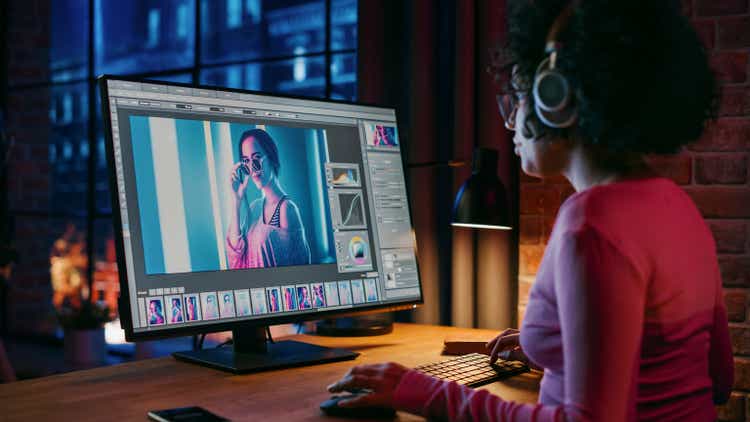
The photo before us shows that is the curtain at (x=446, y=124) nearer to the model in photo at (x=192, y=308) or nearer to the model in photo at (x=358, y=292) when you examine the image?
the model in photo at (x=358, y=292)

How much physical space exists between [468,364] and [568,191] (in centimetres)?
66

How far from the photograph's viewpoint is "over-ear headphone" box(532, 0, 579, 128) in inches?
37.4

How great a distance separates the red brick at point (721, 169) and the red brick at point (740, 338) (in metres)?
0.33

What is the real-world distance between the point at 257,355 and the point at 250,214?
272 millimetres

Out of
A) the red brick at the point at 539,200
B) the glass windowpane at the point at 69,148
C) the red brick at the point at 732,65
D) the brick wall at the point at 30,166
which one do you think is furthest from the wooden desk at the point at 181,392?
the brick wall at the point at 30,166

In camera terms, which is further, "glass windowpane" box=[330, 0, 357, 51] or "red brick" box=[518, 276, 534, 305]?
"glass windowpane" box=[330, 0, 357, 51]

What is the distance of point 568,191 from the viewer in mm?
1851

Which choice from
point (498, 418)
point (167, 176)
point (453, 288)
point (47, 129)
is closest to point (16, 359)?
point (47, 129)

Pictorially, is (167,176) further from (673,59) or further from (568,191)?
(568,191)

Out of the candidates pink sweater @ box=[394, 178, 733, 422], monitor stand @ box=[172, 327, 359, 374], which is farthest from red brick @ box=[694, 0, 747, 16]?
monitor stand @ box=[172, 327, 359, 374]

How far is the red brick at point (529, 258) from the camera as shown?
191 cm

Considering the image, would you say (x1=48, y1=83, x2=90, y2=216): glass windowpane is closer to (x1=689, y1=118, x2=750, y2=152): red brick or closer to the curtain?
the curtain

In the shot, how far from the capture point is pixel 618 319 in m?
0.82

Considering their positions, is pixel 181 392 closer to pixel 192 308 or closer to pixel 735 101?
pixel 192 308
